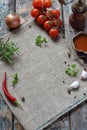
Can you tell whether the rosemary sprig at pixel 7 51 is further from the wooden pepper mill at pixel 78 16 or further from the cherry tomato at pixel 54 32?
the wooden pepper mill at pixel 78 16

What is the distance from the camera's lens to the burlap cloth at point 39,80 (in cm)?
123

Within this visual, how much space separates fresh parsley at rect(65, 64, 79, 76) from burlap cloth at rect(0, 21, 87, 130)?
0.05ft

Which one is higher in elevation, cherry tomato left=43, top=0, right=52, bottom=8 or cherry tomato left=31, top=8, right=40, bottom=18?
cherry tomato left=43, top=0, right=52, bottom=8

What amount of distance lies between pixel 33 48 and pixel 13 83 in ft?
0.65

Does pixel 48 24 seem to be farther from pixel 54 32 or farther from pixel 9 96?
pixel 9 96

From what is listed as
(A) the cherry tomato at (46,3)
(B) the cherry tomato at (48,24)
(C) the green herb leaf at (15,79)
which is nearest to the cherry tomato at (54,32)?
(B) the cherry tomato at (48,24)

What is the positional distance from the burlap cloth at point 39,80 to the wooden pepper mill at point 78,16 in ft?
0.29

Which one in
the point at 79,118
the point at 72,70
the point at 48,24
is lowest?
the point at 79,118

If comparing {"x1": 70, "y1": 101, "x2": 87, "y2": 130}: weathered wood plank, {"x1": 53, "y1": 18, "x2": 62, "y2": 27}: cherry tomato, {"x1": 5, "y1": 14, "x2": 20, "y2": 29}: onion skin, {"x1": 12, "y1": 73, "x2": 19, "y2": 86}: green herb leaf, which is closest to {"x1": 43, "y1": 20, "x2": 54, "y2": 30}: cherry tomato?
{"x1": 53, "y1": 18, "x2": 62, "y2": 27}: cherry tomato

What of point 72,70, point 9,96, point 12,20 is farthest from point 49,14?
point 9,96

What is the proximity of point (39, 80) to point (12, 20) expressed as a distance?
0.31 meters

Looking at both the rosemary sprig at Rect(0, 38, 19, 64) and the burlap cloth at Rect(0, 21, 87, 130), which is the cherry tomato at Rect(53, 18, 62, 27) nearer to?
the burlap cloth at Rect(0, 21, 87, 130)

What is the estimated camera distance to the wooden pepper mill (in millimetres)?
1342

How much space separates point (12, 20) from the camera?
1.43 meters
